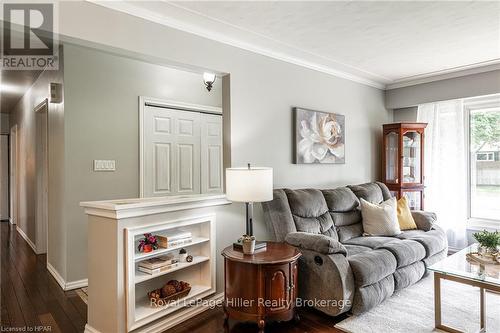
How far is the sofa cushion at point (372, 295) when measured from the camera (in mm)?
2578

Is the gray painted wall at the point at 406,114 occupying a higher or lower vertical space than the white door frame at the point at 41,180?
higher

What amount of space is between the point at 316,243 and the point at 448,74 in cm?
338

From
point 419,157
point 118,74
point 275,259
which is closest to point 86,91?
point 118,74

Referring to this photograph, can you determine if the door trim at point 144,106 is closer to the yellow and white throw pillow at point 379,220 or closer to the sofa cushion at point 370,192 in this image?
the sofa cushion at point 370,192

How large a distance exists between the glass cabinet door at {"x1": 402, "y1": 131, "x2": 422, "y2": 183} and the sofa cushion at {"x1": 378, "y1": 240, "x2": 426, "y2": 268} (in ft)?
5.39

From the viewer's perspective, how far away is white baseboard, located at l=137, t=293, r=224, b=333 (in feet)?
7.74

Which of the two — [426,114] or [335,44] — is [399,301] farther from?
[426,114]

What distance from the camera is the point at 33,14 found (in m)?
2.06

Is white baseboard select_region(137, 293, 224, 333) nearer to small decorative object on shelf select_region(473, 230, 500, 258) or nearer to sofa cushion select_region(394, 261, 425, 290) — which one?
sofa cushion select_region(394, 261, 425, 290)

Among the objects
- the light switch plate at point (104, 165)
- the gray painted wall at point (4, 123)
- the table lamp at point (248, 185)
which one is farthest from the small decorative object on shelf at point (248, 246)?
the gray painted wall at point (4, 123)

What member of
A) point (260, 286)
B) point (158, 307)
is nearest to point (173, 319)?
point (158, 307)

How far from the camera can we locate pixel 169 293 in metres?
2.51

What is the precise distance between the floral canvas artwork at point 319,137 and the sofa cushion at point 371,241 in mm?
1034

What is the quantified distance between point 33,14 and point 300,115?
8.62 ft
